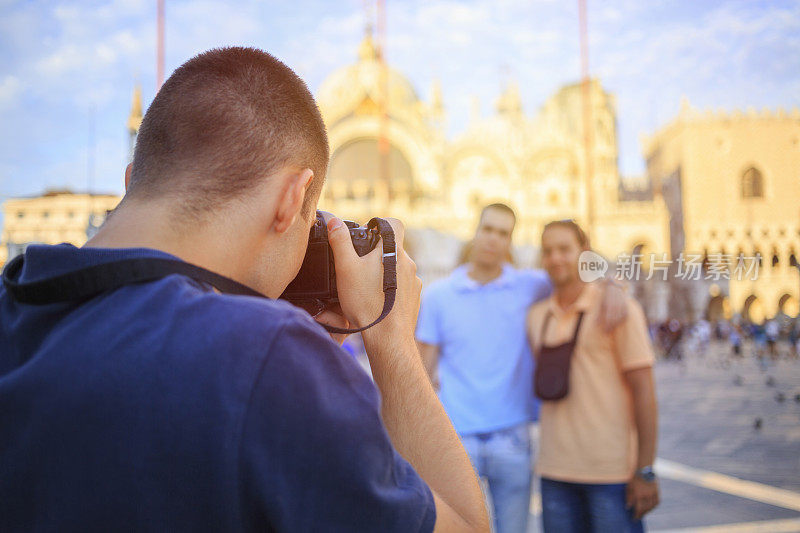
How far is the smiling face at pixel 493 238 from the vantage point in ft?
10.6

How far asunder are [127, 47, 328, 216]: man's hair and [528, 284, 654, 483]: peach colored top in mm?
2121

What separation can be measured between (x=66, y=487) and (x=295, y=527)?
0.83 feet

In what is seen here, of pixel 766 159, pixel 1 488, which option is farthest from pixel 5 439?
pixel 766 159

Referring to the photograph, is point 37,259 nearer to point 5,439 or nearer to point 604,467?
point 5,439

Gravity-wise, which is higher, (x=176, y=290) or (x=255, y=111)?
(x=255, y=111)

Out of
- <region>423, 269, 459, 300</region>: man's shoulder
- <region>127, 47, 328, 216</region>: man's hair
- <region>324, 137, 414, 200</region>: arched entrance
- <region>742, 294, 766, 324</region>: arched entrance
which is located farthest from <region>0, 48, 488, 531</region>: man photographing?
<region>324, 137, 414, 200</region>: arched entrance

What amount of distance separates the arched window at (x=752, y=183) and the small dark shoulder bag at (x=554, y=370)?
Result: 3.54 metres

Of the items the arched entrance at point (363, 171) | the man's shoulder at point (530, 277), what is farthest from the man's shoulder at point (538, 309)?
the arched entrance at point (363, 171)

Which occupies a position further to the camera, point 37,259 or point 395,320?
point 395,320

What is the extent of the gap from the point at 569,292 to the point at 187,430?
8.15 feet

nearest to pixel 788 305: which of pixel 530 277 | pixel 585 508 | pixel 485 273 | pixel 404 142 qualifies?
pixel 530 277

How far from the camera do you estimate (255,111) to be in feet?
2.91

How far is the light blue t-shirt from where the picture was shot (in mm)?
3020

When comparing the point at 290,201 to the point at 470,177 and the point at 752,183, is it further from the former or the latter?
the point at 470,177
